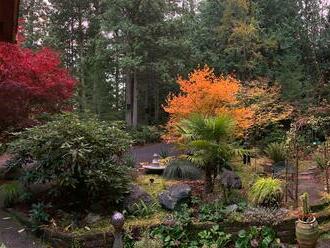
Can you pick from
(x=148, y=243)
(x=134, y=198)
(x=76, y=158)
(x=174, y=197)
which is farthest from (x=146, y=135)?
(x=148, y=243)

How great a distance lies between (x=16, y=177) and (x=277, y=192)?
20.2ft

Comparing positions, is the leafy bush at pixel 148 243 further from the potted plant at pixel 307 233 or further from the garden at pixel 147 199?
the potted plant at pixel 307 233

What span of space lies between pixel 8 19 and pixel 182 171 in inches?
274

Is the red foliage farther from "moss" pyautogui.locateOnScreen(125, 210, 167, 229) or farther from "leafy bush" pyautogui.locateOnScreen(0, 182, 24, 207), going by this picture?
"moss" pyautogui.locateOnScreen(125, 210, 167, 229)

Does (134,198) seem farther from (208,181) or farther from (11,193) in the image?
(11,193)

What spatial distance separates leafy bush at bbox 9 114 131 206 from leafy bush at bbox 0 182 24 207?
0.58 meters

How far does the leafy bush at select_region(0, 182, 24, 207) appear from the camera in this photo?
7764 mm

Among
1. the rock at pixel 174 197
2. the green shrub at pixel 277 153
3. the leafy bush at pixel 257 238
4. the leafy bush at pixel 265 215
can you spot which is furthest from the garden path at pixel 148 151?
the leafy bush at pixel 257 238

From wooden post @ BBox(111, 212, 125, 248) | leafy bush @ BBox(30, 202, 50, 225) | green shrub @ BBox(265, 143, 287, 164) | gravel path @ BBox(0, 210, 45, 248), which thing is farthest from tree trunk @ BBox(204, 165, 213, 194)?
green shrub @ BBox(265, 143, 287, 164)

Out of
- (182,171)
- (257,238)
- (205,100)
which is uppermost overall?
(205,100)

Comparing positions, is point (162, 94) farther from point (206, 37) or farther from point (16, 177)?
point (16, 177)

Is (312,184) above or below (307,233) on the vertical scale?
above

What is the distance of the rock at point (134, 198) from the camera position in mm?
7012

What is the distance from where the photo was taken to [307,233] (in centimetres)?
577
